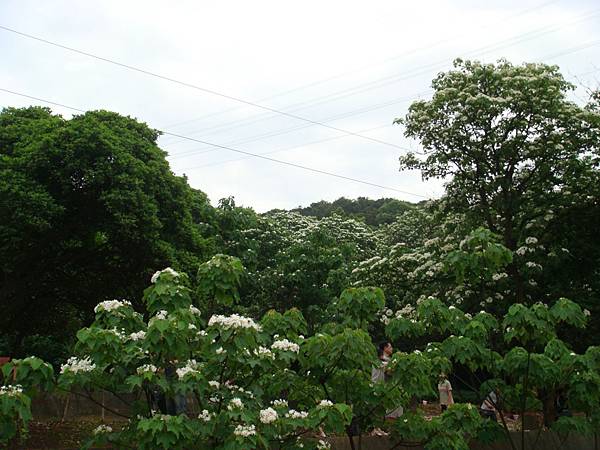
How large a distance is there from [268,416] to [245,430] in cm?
32

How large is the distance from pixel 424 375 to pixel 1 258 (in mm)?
9862

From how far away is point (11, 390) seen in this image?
516 centimetres

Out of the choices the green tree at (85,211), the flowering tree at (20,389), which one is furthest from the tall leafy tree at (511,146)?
the flowering tree at (20,389)

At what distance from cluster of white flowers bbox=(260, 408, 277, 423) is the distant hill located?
36130mm

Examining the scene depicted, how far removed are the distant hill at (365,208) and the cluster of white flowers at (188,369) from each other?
3607cm

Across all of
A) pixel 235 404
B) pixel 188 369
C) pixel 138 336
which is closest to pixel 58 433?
pixel 138 336

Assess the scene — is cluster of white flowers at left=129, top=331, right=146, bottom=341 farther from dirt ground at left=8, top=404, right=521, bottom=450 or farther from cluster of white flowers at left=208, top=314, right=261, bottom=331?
dirt ground at left=8, top=404, right=521, bottom=450

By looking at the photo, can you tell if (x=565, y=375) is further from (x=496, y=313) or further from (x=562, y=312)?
(x=496, y=313)

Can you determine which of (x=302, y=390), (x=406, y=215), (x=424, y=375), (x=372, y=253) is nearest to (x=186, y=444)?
(x=302, y=390)

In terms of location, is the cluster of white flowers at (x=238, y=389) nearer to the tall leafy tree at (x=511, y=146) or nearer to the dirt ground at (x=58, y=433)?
the dirt ground at (x=58, y=433)

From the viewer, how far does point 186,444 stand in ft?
17.6

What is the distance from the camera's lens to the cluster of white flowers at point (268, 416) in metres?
5.53

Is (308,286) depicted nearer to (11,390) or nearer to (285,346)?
(285,346)

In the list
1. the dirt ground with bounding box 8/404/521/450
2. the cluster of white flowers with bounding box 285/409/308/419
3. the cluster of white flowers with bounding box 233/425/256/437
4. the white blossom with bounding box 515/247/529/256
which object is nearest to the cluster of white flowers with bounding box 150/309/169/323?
the cluster of white flowers with bounding box 233/425/256/437
